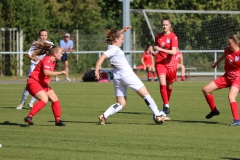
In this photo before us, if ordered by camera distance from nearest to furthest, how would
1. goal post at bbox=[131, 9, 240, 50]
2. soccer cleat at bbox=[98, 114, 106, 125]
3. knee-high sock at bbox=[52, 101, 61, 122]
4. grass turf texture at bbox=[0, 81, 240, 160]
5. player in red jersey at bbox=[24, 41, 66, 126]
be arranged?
grass turf texture at bbox=[0, 81, 240, 160] → player in red jersey at bbox=[24, 41, 66, 126] → knee-high sock at bbox=[52, 101, 61, 122] → soccer cleat at bbox=[98, 114, 106, 125] → goal post at bbox=[131, 9, 240, 50]

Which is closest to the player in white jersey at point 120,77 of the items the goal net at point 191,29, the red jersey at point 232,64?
the red jersey at point 232,64

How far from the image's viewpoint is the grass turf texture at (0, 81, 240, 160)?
9.52 m

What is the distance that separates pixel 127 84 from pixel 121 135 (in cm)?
158

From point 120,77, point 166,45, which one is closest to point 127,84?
point 120,77

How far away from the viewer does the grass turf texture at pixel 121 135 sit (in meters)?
9.52

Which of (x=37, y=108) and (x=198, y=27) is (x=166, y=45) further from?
(x=198, y=27)

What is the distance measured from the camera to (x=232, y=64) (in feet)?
43.3

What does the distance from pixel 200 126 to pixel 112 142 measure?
268cm

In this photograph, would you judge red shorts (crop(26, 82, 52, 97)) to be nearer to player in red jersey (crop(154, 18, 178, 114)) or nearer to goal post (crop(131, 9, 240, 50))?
player in red jersey (crop(154, 18, 178, 114))

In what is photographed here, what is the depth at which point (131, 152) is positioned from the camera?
9.62 metres

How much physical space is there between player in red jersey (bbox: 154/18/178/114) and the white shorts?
214 cm

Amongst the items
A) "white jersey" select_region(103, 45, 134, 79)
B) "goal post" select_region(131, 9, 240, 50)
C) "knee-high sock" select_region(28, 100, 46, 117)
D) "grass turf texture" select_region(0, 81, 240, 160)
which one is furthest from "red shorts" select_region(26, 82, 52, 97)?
"goal post" select_region(131, 9, 240, 50)

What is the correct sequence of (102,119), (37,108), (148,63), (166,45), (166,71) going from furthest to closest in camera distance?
(148,63)
(166,71)
(166,45)
(102,119)
(37,108)

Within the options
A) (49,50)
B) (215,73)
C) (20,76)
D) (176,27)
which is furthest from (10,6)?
(49,50)
